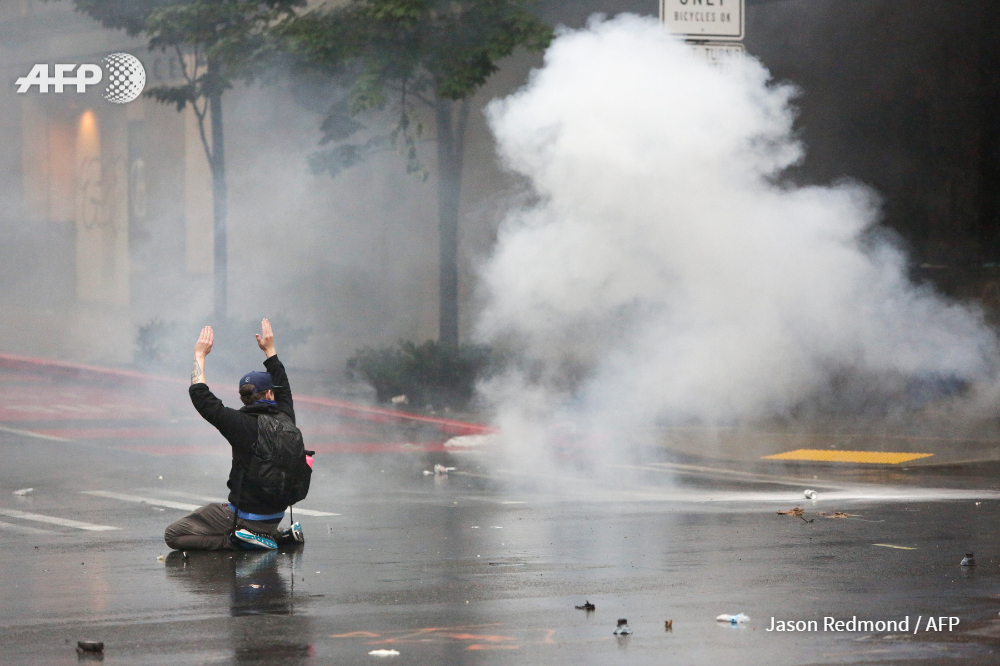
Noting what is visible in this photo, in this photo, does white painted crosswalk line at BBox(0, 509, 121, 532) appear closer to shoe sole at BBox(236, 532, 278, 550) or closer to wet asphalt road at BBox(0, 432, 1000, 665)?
wet asphalt road at BBox(0, 432, 1000, 665)

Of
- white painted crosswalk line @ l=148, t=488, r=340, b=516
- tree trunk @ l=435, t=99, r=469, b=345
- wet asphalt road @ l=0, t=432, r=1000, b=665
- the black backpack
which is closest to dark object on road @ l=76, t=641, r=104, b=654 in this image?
wet asphalt road @ l=0, t=432, r=1000, b=665

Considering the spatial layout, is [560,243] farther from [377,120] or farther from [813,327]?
[377,120]

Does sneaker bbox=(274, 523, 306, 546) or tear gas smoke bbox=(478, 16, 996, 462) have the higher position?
tear gas smoke bbox=(478, 16, 996, 462)

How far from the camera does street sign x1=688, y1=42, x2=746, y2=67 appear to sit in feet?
41.8

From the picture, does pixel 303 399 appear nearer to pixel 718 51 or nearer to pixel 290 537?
pixel 718 51

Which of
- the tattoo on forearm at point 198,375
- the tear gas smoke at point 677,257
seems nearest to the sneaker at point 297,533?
the tattoo on forearm at point 198,375

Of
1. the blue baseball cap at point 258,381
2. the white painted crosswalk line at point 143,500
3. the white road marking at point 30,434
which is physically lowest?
the white painted crosswalk line at point 143,500

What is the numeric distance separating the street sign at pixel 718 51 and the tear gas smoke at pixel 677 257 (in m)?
0.09

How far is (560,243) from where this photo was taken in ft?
45.1

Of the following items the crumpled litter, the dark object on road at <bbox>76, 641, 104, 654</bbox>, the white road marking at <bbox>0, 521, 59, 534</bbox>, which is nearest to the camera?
the dark object on road at <bbox>76, 641, 104, 654</bbox>

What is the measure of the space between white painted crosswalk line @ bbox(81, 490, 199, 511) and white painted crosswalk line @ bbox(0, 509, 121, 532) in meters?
0.85

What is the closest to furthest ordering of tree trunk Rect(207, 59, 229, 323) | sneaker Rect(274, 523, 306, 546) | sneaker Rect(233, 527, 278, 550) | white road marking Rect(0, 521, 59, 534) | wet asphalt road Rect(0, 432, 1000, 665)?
wet asphalt road Rect(0, 432, 1000, 665) → sneaker Rect(233, 527, 278, 550) → sneaker Rect(274, 523, 306, 546) → white road marking Rect(0, 521, 59, 534) → tree trunk Rect(207, 59, 229, 323)

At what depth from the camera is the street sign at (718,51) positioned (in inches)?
501

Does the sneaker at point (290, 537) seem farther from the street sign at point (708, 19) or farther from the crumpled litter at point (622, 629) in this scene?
the street sign at point (708, 19)
